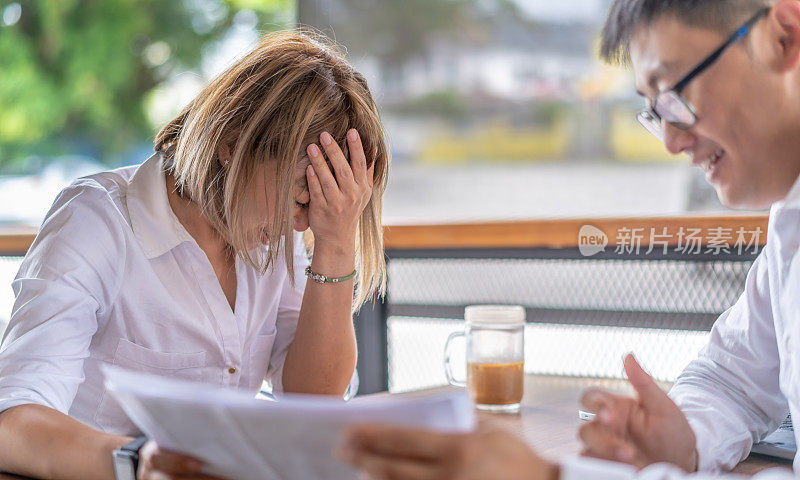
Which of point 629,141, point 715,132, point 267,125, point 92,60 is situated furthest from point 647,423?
point 92,60

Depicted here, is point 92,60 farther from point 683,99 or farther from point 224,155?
point 683,99

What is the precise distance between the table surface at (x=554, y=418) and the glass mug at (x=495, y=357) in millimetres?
31

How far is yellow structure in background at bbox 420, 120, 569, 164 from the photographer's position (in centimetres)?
782

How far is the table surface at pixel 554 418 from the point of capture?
3.56ft

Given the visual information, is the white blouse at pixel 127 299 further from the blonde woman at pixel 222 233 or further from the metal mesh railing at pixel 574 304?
the metal mesh railing at pixel 574 304

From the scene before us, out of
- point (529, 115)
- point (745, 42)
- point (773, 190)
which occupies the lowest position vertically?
point (529, 115)

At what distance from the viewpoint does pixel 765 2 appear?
3.29 ft

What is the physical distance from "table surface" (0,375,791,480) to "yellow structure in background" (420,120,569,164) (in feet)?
21.0

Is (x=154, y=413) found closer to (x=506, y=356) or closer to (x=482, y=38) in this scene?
(x=506, y=356)

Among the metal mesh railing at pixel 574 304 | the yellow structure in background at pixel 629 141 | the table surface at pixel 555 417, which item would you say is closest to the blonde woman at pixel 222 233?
the table surface at pixel 555 417

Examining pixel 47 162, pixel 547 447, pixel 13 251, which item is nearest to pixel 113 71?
pixel 47 162

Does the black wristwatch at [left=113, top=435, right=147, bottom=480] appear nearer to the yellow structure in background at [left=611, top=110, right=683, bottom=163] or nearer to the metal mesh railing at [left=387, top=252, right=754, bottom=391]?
the metal mesh railing at [left=387, top=252, right=754, bottom=391]

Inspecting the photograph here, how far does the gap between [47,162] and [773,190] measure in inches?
364

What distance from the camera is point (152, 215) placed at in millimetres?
1377
